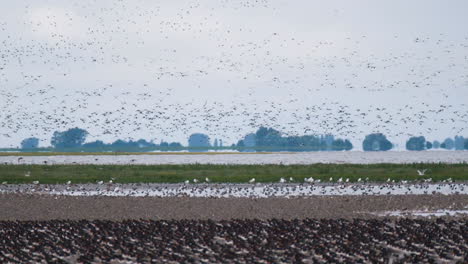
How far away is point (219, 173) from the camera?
210 feet

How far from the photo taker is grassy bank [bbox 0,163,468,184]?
193 feet

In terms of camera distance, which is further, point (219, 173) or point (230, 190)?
point (219, 173)

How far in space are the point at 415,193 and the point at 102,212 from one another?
18.3m

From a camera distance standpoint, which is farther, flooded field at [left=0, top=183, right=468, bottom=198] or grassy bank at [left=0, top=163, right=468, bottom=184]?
grassy bank at [left=0, top=163, right=468, bottom=184]

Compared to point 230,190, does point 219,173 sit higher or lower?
higher

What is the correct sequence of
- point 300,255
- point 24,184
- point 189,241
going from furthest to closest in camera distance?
point 24,184 < point 189,241 < point 300,255

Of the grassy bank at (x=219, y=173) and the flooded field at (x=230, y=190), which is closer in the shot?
the flooded field at (x=230, y=190)

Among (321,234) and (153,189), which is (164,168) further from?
(321,234)

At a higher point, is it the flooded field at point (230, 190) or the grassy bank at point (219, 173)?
the grassy bank at point (219, 173)

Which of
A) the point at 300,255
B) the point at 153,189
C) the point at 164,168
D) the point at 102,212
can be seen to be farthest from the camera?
the point at 164,168

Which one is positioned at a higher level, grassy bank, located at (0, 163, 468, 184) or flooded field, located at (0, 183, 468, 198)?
grassy bank, located at (0, 163, 468, 184)

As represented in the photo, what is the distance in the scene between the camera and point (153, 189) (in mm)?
51375

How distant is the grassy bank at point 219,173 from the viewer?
2311 inches

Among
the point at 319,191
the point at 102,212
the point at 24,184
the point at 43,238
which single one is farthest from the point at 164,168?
the point at 43,238
